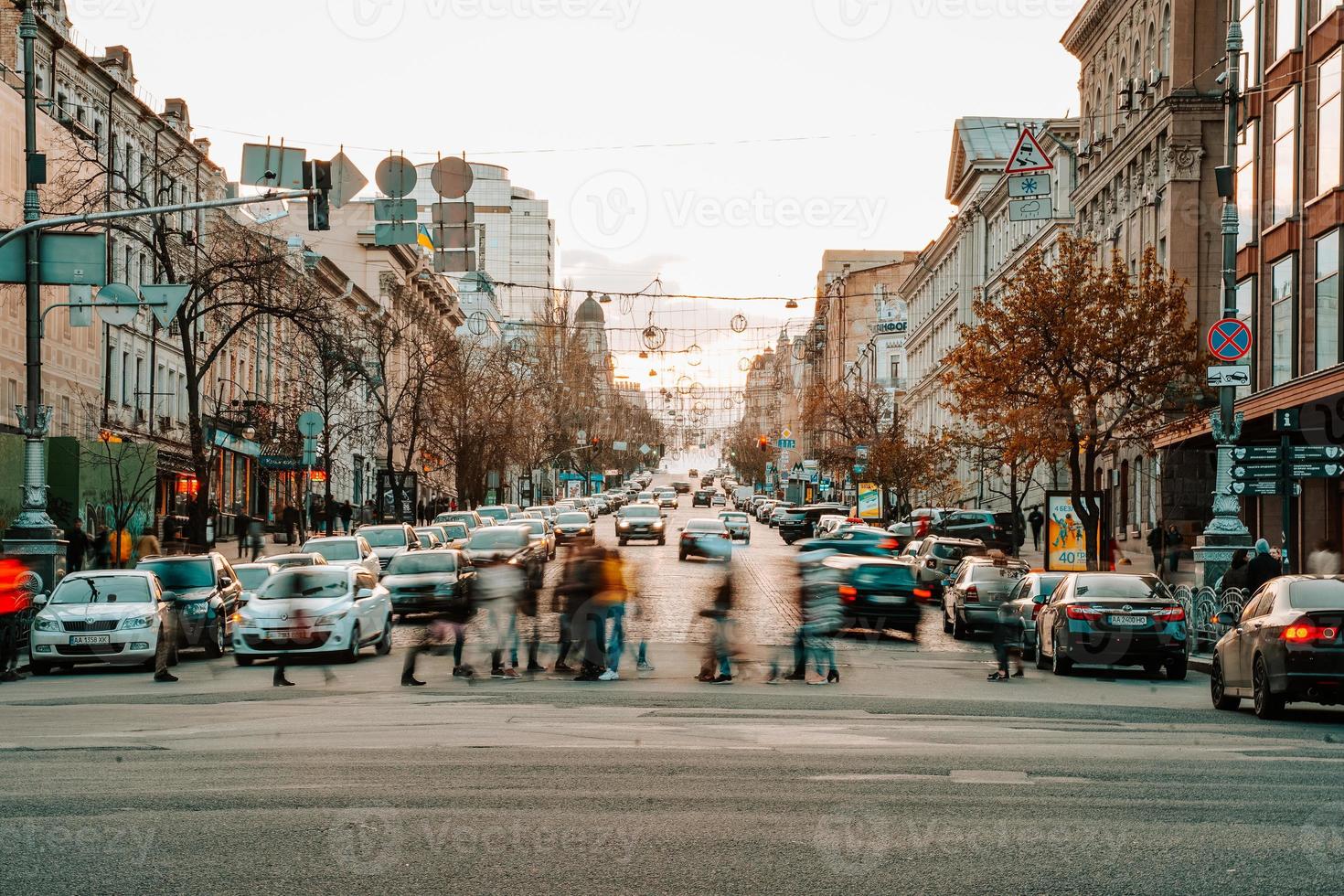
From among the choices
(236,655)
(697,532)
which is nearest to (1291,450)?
(236,655)

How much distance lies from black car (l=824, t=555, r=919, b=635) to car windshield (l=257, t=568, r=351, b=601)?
10.2m

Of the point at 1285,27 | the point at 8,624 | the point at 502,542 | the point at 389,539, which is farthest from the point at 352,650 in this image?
the point at 1285,27

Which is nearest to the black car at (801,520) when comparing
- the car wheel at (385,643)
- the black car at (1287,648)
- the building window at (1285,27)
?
the building window at (1285,27)

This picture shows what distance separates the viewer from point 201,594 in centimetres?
2681

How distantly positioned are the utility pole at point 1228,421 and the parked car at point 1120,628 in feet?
20.7

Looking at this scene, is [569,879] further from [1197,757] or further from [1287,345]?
[1287,345]

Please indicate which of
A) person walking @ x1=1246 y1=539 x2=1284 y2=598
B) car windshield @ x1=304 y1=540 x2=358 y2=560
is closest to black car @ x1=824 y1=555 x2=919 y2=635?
person walking @ x1=1246 y1=539 x2=1284 y2=598

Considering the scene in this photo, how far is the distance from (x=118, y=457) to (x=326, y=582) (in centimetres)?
1555

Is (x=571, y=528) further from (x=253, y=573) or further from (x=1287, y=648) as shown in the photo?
(x=1287, y=648)

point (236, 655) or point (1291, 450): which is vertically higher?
point (1291, 450)

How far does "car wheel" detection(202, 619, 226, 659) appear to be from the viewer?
26.4 meters

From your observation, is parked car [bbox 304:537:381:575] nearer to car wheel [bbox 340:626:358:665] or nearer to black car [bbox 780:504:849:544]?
car wheel [bbox 340:626:358:665]

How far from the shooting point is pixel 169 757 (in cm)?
1244

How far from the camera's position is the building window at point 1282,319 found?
3966 cm
